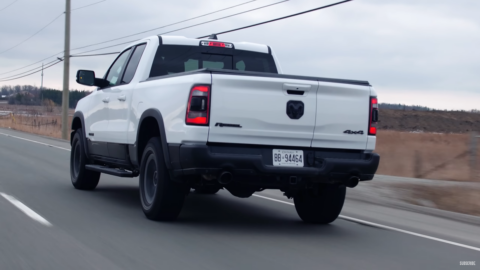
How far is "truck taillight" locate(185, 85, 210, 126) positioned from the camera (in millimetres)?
6875

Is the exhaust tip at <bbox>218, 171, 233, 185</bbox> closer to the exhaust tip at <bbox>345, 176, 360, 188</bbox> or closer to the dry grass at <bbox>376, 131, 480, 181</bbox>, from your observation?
the exhaust tip at <bbox>345, 176, 360, 188</bbox>

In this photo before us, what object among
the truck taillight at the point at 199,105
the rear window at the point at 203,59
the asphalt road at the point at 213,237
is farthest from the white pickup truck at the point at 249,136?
the asphalt road at the point at 213,237

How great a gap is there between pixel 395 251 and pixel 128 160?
391 cm

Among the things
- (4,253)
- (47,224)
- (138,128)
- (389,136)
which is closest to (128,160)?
(138,128)

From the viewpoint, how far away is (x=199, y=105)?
22.6 feet

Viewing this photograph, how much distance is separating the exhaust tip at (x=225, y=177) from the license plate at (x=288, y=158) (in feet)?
1.75

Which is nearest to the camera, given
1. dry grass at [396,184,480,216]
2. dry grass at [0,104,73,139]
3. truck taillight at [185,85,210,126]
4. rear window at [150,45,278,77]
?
truck taillight at [185,85,210,126]

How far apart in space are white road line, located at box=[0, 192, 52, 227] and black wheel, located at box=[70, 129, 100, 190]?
4.35 feet

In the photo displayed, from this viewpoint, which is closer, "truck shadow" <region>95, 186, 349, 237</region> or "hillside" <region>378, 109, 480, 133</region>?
"truck shadow" <region>95, 186, 349, 237</region>

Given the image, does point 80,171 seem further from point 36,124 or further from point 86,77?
point 36,124

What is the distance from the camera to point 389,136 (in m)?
26.1

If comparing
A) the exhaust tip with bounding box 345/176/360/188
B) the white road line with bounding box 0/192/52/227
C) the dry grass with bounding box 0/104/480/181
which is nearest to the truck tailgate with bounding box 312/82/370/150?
the exhaust tip with bounding box 345/176/360/188

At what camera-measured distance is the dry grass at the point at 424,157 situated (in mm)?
15312

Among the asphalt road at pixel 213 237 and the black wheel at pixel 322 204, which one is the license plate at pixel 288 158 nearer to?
the asphalt road at pixel 213 237
